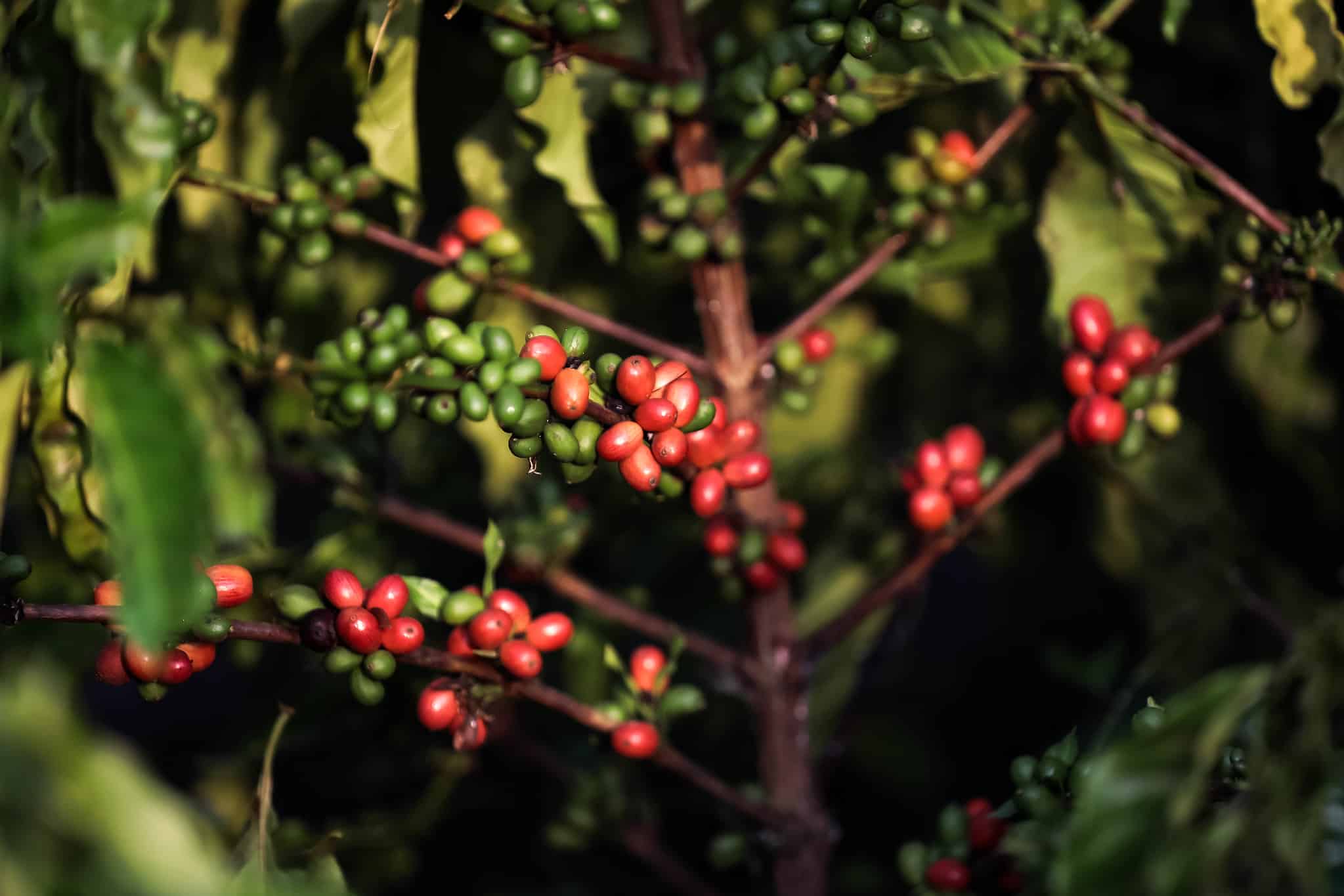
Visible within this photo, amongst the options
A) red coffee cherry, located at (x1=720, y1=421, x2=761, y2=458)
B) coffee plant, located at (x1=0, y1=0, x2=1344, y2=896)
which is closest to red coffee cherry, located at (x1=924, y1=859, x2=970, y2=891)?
coffee plant, located at (x1=0, y1=0, x2=1344, y2=896)

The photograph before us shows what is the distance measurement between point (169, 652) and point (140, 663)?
0.03 meters

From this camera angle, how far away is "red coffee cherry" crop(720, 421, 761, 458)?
92cm

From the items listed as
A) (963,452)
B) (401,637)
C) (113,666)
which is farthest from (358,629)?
(963,452)

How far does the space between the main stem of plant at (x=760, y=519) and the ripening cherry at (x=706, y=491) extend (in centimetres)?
12

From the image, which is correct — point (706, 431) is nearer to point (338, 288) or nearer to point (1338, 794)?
point (1338, 794)

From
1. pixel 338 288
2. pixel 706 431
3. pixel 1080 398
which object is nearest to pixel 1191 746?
pixel 706 431

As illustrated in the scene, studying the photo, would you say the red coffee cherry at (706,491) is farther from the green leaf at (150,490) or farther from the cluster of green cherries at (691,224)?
the green leaf at (150,490)

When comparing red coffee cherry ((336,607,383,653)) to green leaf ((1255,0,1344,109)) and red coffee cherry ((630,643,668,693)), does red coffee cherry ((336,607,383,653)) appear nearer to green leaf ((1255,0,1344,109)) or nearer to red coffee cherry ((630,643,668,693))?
red coffee cherry ((630,643,668,693))

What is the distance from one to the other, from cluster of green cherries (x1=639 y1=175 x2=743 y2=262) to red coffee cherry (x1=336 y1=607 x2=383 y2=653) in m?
0.38

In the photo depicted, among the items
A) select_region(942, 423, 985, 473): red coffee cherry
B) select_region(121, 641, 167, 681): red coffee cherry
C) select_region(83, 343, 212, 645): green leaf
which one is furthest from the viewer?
select_region(942, 423, 985, 473): red coffee cherry

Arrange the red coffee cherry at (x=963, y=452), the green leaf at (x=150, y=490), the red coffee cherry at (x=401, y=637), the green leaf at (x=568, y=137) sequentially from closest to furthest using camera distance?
1. the green leaf at (x=150, y=490)
2. the red coffee cherry at (x=401, y=637)
3. the green leaf at (x=568, y=137)
4. the red coffee cherry at (x=963, y=452)

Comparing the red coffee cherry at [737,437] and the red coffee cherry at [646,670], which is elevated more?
the red coffee cherry at [737,437]

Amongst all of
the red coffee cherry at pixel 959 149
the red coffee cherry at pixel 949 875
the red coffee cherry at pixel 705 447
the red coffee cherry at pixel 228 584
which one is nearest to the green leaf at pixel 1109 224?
the red coffee cherry at pixel 959 149

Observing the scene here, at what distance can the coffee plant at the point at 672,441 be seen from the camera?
528 mm
